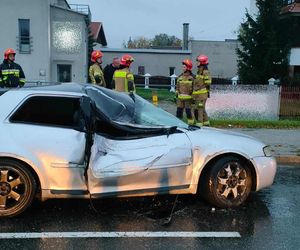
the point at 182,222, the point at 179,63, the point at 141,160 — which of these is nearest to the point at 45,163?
the point at 141,160

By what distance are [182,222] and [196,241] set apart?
55 centimetres

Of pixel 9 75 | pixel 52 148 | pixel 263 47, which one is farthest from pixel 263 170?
pixel 263 47

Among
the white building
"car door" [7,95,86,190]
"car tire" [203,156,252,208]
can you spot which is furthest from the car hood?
the white building

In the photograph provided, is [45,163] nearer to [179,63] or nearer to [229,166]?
[229,166]

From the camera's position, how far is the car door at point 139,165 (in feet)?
16.4

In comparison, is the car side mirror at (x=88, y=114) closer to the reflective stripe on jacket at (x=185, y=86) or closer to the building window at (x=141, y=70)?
the reflective stripe on jacket at (x=185, y=86)

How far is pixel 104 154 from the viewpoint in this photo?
5086 millimetres

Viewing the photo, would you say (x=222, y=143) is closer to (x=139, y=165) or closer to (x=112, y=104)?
(x=139, y=165)

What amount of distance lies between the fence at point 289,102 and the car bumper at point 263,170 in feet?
32.2

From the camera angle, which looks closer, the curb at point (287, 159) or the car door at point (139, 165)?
the car door at point (139, 165)

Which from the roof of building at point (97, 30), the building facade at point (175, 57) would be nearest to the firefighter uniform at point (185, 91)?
the building facade at point (175, 57)

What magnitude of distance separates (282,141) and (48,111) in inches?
256

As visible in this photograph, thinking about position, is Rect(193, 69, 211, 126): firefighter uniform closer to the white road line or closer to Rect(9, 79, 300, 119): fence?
Rect(9, 79, 300, 119): fence

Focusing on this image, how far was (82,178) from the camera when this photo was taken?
197 inches
